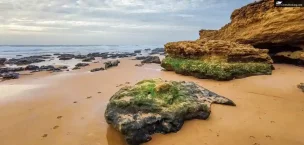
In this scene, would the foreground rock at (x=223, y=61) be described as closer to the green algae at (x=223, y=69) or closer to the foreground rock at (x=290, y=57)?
the green algae at (x=223, y=69)

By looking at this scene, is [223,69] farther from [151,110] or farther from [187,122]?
[151,110]

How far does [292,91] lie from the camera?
24.8 ft

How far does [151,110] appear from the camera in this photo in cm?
509

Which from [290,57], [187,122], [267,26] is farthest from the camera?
[290,57]

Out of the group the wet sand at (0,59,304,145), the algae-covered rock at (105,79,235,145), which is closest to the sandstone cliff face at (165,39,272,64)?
the wet sand at (0,59,304,145)

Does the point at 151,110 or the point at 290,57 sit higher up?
the point at 290,57

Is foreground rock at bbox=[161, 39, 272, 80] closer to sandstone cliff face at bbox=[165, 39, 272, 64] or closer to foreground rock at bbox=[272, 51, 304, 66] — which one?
sandstone cliff face at bbox=[165, 39, 272, 64]

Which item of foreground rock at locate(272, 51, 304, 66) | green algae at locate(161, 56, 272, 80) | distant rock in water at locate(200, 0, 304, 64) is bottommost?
green algae at locate(161, 56, 272, 80)

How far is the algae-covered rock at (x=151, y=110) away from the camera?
4.68 meters

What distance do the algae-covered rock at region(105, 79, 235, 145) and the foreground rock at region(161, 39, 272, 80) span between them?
4062 mm

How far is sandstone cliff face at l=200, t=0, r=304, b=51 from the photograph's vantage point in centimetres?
1088

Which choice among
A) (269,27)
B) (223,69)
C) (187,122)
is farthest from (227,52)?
(187,122)

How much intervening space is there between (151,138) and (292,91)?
18.2 feet

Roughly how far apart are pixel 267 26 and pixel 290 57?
Answer: 2154 millimetres
